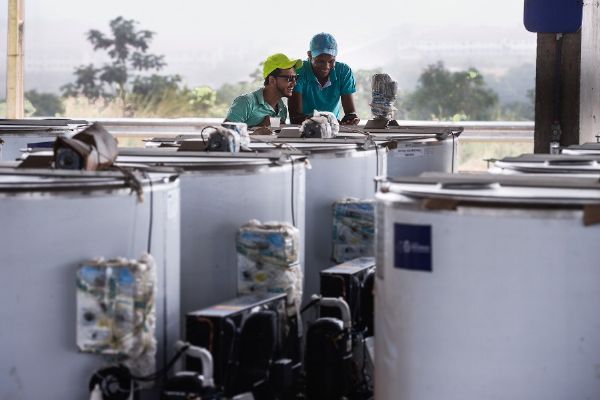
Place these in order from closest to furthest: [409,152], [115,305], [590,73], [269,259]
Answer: [115,305], [269,259], [409,152], [590,73]

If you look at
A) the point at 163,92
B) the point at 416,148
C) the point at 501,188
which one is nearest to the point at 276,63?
the point at 416,148

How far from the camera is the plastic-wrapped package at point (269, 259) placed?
508 centimetres

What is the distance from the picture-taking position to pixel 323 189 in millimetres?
6512

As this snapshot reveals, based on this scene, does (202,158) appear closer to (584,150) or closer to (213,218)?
(213,218)

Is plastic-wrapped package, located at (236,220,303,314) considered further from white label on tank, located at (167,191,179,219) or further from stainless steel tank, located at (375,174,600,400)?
stainless steel tank, located at (375,174,600,400)

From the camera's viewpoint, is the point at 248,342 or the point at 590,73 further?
the point at 590,73

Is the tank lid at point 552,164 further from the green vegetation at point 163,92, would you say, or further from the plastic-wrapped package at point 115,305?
the green vegetation at point 163,92

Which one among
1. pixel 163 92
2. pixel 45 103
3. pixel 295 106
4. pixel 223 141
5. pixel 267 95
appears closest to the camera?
pixel 223 141

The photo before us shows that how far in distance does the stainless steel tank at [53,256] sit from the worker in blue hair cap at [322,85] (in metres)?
5.66

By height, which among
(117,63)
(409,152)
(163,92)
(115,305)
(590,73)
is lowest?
(115,305)

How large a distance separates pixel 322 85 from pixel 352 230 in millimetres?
4214

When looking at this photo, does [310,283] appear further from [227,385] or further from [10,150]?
[10,150]

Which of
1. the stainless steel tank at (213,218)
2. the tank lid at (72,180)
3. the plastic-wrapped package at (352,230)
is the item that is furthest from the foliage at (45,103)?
the tank lid at (72,180)

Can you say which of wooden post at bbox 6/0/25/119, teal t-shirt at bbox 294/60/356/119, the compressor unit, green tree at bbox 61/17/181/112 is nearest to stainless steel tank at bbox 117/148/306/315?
the compressor unit
